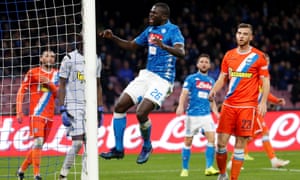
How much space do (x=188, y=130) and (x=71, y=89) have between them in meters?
3.44

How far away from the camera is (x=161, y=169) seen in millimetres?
15445

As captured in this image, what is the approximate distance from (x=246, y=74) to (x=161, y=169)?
4.57m

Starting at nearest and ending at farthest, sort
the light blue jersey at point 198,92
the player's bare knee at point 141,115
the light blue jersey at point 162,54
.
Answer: the player's bare knee at point 141,115
the light blue jersey at point 162,54
the light blue jersey at point 198,92

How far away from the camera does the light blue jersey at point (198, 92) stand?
1500cm

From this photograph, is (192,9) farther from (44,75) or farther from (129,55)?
(44,75)

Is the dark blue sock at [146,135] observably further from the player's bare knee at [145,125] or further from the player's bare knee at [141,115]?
the player's bare knee at [141,115]

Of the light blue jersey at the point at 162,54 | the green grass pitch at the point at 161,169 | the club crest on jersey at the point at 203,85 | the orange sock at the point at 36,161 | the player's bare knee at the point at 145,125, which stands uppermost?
the light blue jersey at the point at 162,54

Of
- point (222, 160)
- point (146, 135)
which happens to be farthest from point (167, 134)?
point (146, 135)

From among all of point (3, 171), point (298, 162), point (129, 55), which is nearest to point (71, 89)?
point (3, 171)

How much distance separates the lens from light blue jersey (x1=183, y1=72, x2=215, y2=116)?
15000mm

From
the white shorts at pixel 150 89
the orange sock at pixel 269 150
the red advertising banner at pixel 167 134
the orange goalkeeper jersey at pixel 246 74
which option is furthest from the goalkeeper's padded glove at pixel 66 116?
the red advertising banner at pixel 167 134

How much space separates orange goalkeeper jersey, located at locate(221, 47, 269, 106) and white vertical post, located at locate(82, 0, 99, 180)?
10.2ft

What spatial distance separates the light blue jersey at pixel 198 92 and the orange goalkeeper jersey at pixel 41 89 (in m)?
2.87

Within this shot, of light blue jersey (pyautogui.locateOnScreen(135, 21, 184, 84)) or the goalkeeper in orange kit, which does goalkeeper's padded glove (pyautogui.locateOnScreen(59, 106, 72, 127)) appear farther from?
light blue jersey (pyautogui.locateOnScreen(135, 21, 184, 84))
